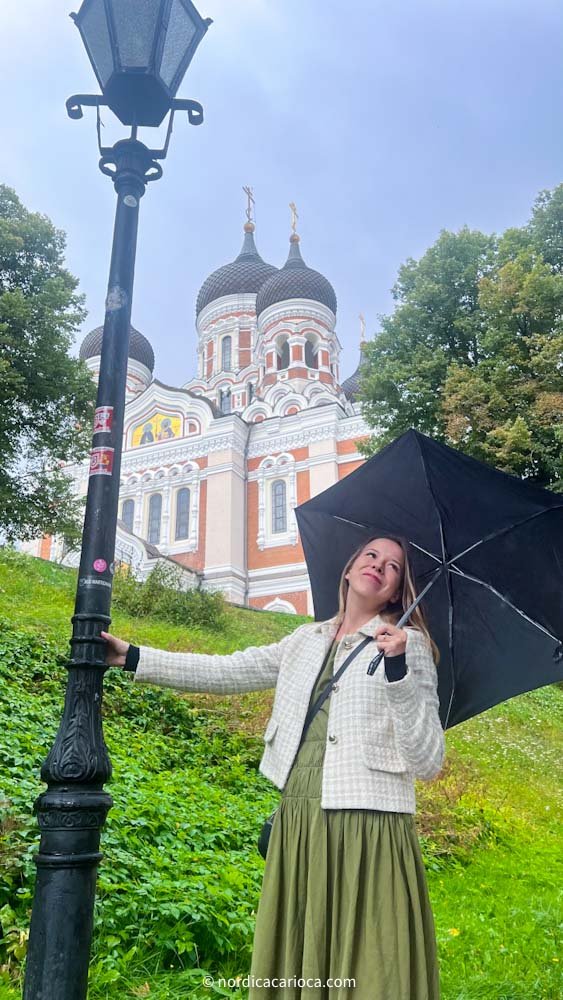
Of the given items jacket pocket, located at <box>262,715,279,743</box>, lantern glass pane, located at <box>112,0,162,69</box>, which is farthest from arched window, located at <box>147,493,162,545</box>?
jacket pocket, located at <box>262,715,279,743</box>

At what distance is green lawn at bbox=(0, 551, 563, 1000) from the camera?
10.7 ft

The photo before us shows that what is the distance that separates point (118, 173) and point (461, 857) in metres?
5.85

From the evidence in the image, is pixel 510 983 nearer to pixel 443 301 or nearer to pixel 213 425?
pixel 443 301

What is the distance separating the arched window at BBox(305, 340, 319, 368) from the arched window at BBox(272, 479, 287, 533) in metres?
7.93

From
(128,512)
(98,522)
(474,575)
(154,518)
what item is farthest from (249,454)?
(98,522)

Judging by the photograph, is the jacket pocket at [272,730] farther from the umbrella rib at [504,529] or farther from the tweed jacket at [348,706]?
the umbrella rib at [504,529]

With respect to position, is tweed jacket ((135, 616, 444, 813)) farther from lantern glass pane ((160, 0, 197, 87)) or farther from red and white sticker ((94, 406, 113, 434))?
lantern glass pane ((160, 0, 197, 87))

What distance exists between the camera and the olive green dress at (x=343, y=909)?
6.23 ft

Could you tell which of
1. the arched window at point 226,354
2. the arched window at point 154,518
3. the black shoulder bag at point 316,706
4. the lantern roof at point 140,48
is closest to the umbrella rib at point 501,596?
the black shoulder bag at point 316,706

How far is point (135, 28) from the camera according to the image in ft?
8.84

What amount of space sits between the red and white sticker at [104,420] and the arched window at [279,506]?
29.2 meters

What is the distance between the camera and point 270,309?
38.1 meters

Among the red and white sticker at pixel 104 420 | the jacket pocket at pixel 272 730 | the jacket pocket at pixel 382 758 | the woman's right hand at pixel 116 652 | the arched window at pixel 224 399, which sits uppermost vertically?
the arched window at pixel 224 399

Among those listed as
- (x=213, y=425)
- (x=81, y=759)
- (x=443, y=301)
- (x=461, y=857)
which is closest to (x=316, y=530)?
(x=81, y=759)
